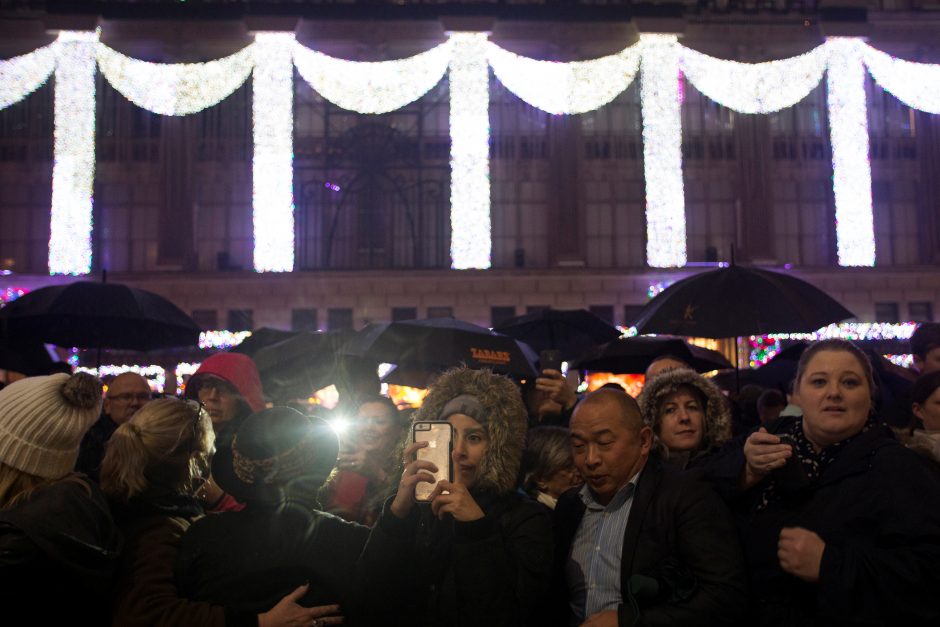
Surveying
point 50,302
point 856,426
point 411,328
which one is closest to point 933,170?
point 411,328

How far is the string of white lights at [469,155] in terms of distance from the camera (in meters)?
28.1

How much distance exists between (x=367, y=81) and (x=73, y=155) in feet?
28.7

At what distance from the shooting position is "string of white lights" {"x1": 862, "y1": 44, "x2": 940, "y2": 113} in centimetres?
2689

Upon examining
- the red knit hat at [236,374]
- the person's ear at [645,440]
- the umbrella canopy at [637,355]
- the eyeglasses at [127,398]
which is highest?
the umbrella canopy at [637,355]

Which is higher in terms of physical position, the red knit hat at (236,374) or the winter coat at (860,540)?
the red knit hat at (236,374)

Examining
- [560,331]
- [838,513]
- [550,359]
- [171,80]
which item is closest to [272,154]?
[171,80]

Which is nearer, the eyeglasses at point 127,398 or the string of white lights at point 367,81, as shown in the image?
the eyeglasses at point 127,398

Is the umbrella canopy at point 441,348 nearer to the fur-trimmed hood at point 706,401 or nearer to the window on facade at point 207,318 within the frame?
the fur-trimmed hood at point 706,401

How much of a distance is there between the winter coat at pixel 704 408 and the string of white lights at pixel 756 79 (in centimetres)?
2310

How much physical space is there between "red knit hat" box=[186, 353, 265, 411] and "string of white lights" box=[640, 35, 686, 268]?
22.3m

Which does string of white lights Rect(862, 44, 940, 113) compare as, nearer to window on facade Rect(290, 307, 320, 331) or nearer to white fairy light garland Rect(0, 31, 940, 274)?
white fairy light garland Rect(0, 31, 940, 274)

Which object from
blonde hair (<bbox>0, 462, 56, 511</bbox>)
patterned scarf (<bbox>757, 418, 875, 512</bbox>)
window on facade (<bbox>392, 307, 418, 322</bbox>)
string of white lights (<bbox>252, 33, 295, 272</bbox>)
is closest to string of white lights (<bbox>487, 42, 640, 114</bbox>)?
string of white lights (<bbox>252, 33, 295, 272</bbox>)

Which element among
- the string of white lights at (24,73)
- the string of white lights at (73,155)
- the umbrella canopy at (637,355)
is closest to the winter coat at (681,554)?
the umbrella canopy at (637,355)

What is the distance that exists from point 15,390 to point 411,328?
A: 5.51 meters
